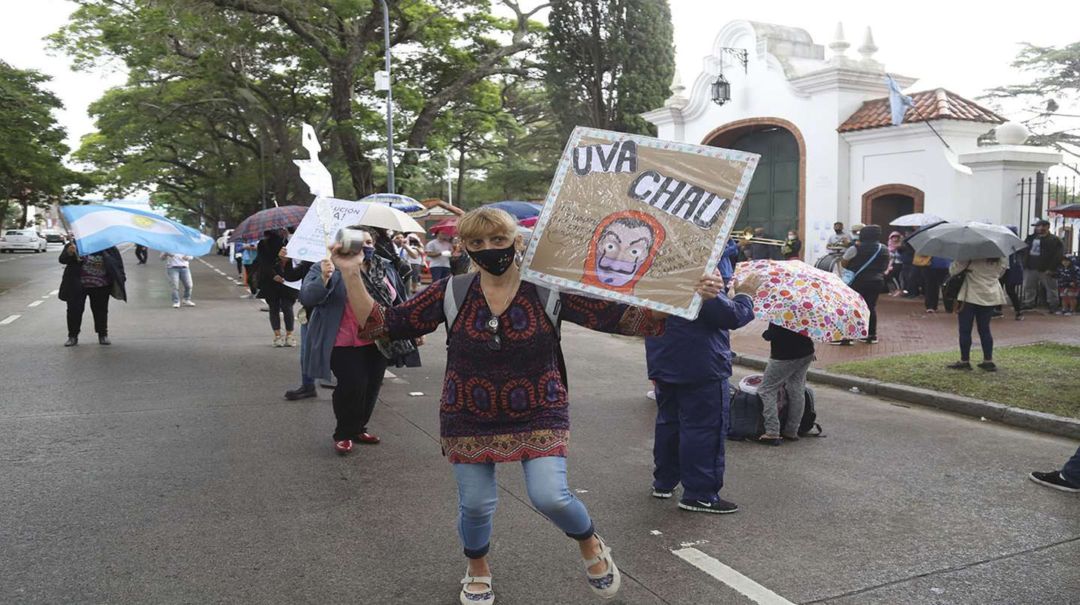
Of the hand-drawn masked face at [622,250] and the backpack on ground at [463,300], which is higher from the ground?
the hand-drawn masked face at [622,250]

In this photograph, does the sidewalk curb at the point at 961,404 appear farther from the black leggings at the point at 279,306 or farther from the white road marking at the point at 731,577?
the black leggings at the point at 279,306

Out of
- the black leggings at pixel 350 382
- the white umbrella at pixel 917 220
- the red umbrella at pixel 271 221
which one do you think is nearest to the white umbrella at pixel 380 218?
the black leggings at pixel 350 382

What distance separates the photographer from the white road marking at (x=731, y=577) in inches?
142

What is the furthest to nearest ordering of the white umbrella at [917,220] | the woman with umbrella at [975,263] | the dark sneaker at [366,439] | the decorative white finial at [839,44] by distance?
the decorative white finial at [839,44] → the white umbrella at [917,220] → the woman with umbrella at [975,263] → the dark sneaker at [366,439]

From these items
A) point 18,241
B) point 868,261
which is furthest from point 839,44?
point 18,241

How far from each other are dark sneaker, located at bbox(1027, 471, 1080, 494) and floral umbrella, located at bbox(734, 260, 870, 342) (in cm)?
145

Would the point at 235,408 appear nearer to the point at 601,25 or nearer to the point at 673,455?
the point at 673,455

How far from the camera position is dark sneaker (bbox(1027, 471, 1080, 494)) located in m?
5.25

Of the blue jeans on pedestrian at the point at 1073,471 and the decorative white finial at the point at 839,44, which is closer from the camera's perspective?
the blue jeans on pedestrian at the point at 1073,471

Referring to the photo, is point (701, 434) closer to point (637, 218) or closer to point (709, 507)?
point (709, 507)

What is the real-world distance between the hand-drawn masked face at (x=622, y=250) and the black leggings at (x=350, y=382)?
3.05m

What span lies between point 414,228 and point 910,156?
14.2 m

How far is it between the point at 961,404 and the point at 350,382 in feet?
17.5

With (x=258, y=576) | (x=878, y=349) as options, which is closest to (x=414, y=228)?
(x=258, y=576)
